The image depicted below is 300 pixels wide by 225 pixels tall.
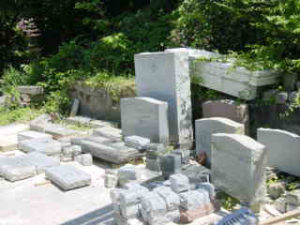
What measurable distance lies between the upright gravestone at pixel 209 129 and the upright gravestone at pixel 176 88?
696 mm

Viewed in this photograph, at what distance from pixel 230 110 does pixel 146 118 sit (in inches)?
54.7

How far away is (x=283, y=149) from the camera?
17.8 feet

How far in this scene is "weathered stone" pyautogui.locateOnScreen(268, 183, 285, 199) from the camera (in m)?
5.02

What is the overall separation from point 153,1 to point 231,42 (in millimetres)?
3659

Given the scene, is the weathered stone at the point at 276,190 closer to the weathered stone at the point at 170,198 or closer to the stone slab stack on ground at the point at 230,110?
the weathered stone at the point at 170,198

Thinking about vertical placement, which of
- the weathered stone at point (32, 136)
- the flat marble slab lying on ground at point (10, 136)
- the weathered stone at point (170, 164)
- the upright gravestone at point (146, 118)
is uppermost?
the upright gravestone at point (146, 118)

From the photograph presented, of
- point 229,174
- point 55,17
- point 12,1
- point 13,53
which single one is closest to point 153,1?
point 55,17

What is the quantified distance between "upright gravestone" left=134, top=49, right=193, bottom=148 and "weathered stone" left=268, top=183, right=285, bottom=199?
2.28 m

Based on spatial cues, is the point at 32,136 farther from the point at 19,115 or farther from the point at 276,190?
the point at 276,190

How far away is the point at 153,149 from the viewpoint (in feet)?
21.4

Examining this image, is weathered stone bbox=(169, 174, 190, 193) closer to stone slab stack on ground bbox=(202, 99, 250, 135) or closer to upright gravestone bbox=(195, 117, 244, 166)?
upright gravestone bbox=(195, 117, 244, 166)

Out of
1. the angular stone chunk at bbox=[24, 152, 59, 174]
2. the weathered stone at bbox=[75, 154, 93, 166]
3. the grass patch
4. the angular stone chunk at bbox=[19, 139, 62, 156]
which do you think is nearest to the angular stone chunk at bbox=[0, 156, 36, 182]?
the angular stone chunk at bbox=[24, 152, 59, 174]

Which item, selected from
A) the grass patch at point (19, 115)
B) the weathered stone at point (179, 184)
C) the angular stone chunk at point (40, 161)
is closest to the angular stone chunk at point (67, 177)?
the angular stone chunk at point (40, 161)

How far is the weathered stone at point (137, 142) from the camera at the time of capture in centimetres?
673
